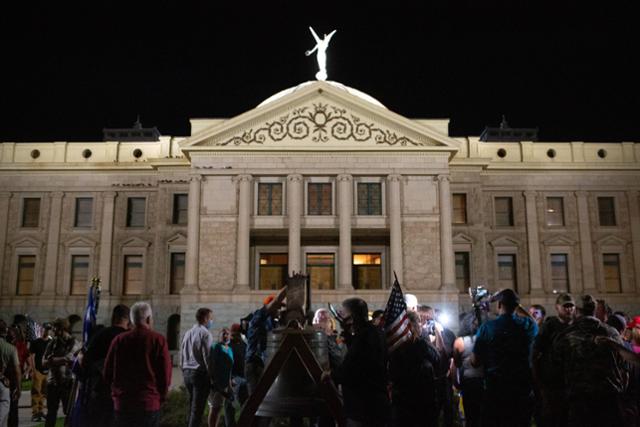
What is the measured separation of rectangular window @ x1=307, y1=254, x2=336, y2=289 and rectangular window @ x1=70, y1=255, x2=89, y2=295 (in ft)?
47.0

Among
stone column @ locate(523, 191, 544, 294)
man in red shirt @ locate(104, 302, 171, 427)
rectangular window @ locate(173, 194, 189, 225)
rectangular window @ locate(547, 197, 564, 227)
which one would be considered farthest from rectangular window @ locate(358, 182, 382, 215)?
man in red shirt @ locate(104, 302, 171, 427)

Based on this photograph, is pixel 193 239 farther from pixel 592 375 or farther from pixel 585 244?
pixel 592 375

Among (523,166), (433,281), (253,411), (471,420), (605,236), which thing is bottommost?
(471,420)

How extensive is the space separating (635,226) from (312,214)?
20.4 m

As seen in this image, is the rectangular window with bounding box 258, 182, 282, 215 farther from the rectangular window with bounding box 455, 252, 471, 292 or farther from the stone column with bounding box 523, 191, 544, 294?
the stone column with bounding box 523, 191, 544, 294

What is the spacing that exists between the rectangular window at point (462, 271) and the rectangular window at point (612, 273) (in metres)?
8.66

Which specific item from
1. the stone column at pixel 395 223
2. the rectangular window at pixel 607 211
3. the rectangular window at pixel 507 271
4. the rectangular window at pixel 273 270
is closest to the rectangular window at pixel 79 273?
the rectangular window at pixel 273 270

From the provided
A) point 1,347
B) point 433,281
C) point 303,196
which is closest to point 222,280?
point 303,196

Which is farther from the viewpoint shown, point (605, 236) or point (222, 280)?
point (605, 236)

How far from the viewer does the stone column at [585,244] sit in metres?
36.9

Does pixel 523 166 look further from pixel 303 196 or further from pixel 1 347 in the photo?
pixel 1 347

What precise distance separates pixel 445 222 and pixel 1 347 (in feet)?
86.9

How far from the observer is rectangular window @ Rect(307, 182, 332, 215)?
3322 cm

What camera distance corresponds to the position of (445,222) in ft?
106
